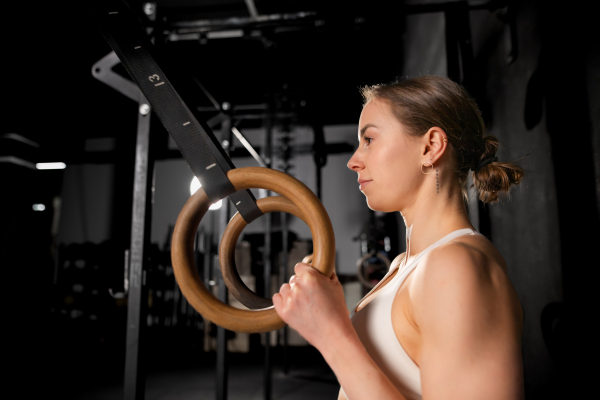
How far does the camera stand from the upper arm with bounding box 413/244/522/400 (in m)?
0.62

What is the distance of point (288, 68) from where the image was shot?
5.70 meters

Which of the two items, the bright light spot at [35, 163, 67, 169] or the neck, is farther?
the bright light spot at [35, 163, 67, 169]

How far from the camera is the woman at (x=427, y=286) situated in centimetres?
63

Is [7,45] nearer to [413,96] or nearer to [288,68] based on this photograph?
[288,68]

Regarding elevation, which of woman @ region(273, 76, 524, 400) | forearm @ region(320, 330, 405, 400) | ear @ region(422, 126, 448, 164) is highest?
ear @ region(422, 126, 448, 164)

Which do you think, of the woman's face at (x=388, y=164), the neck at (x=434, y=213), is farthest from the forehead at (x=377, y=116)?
the neck at (x=434, y=213)

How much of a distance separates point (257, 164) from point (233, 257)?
559cm

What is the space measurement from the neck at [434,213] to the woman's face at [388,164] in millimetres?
26

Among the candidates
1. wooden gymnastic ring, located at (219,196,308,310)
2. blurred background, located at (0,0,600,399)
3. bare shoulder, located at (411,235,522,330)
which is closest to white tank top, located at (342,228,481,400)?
bare shoulder, located at (411,235,522,330)

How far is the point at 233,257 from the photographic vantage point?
0.85 m

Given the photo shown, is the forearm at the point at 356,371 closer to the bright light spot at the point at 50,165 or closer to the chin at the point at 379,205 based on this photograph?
the chin at the point at 379,205

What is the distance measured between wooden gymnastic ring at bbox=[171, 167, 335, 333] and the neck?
35 centimetres

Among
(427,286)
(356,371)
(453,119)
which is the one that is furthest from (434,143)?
(356,371)

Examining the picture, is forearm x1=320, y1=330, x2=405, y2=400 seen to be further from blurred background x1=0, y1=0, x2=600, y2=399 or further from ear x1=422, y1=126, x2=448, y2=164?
blurred background x1=0, y1=0, x2=600, y2=399
